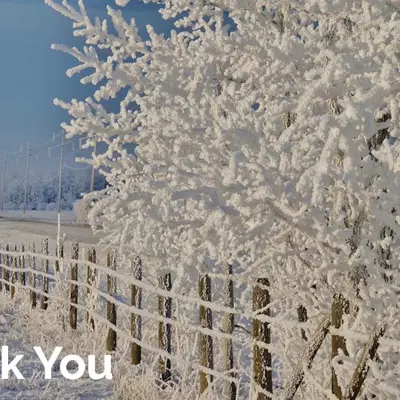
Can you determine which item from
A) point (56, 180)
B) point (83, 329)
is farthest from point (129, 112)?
point (56, 180)

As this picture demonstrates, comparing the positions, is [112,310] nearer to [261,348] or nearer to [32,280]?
[261,348]

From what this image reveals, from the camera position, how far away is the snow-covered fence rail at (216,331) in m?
4.49

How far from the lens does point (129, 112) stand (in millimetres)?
6371

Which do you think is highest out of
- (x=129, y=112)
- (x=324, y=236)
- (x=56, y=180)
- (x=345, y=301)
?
(x=129, y=112)

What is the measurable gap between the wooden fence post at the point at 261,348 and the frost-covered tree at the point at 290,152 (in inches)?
5.9

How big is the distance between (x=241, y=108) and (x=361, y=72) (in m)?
1.64

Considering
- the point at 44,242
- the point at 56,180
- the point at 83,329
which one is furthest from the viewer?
the point at 56,180

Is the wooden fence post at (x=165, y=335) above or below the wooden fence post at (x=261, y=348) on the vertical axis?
below

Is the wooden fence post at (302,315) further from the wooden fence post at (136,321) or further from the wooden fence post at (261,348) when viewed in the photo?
the wooden fence post at (136,321)

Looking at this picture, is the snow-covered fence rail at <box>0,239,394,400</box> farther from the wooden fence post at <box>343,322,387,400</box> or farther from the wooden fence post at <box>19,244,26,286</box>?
the wooden fence post at <box>19,244,26,286</box>

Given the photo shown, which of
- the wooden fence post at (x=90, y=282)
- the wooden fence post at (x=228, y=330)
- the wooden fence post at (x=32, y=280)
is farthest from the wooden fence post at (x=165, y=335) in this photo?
the wooden fence post at (x=32, y=280)

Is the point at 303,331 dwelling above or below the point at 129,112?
below

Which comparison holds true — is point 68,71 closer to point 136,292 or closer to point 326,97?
point 326,97

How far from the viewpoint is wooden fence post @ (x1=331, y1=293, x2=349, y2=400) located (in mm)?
4250
